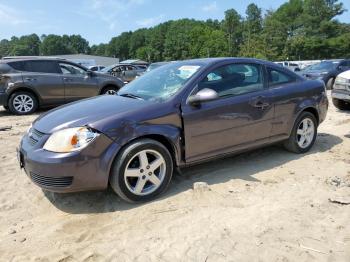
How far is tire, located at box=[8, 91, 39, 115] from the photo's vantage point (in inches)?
414

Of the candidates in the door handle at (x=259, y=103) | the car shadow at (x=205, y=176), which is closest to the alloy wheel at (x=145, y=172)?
the car shadow at (x=205, y=176)

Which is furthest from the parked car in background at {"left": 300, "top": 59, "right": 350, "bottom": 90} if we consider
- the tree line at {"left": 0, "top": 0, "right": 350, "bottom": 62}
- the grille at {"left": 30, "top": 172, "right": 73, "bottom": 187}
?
the tree line at {"left": 0, "top": 0, "right": 350, "bottom": 62}

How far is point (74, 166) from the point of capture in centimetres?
379

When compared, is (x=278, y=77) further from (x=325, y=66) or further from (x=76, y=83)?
(x=325, y=66)

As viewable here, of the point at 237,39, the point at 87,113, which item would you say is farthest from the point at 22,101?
the point at 237,39

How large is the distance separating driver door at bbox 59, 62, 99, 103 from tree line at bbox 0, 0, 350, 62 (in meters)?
51.7

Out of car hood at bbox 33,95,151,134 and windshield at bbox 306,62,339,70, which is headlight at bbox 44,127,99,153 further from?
windshield at bbox 306,62,339,70

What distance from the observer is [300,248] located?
10.7 ft

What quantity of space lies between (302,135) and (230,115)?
1695mm

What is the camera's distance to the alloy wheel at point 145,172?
408 centimetres

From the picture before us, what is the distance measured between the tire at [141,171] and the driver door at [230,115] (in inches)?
14.7

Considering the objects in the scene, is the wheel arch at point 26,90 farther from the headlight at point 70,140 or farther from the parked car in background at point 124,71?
the parked car in background at point 124,71

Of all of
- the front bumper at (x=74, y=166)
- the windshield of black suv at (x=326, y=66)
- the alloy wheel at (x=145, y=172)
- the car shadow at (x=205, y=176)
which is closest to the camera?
the front bumper at (x=74, y=166)

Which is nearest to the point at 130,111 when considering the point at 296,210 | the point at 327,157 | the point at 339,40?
the point at 296,210
